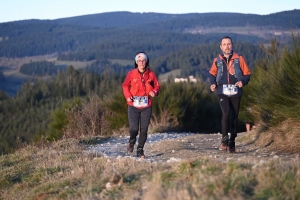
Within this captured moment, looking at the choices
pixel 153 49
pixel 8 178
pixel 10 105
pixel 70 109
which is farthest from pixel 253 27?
pixel 8 178

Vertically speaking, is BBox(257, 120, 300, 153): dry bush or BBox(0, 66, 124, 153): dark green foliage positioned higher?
BBox(257, 120, 300, 153): dry bush

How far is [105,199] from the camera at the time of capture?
15.6ft

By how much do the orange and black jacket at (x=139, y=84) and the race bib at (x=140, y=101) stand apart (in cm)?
6

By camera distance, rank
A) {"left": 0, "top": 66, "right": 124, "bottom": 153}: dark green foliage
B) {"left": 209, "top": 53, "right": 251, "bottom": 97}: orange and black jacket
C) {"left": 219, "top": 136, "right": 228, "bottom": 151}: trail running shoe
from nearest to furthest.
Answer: {"left": 209, "top": 53, "right": 251, "bottom": 97}: orange and black jacket → {"left": 219, "top": 136, "right": 228, "bottom": 151}: trail running shoe → {"left": 0, "top": 66, "right": 124, "bottom": 153}: dark green foliage

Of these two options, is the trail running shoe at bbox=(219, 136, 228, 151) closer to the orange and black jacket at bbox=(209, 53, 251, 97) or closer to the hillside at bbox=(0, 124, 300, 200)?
the hillside at bbox=(0, 124, 300, 200)

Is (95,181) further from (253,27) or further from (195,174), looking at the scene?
(253,27)

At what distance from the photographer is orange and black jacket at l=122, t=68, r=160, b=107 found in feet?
25.7

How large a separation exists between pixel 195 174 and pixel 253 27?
179340 millimetres

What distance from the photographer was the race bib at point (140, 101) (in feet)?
25.6

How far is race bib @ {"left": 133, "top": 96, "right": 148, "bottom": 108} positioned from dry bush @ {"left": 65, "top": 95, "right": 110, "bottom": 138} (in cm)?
794

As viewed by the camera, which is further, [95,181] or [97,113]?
[97,113]

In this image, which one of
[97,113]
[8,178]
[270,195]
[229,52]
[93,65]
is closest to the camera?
[270,195]

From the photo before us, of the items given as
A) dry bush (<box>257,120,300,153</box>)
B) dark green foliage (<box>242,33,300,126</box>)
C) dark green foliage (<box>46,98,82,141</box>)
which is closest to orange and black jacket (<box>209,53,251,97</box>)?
dark green foliage (<box>242,33,300,126</box>)

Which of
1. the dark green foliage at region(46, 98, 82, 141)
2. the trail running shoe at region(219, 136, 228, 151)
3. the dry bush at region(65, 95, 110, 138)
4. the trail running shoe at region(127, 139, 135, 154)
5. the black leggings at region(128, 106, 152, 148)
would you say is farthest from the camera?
the dark green foliage at region(46, 98, 82, 141)
